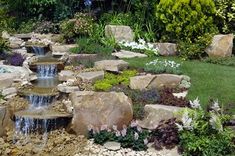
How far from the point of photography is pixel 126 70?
31.0 feet

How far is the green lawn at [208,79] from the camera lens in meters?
8.04

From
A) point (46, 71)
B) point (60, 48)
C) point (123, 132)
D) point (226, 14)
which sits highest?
point (226, 14)

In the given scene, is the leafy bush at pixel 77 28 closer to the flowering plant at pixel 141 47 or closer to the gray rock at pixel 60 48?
the gray rock at pixel 60 48

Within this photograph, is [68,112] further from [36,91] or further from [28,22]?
[28,22]

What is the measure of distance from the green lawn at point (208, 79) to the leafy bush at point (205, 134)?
108 cm

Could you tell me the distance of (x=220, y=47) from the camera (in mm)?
10719

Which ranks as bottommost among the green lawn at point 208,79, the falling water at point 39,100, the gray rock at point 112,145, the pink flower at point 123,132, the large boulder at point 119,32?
the gray rock at point 112,145

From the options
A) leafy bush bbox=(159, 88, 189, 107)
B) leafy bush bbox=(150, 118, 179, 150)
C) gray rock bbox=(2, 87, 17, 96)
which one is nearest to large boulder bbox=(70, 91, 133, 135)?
leafy bush bbox=(150, 118, 179, 150)

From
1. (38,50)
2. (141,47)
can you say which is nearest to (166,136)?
(141,47)

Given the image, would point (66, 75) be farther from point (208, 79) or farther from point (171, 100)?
point (208, 79)

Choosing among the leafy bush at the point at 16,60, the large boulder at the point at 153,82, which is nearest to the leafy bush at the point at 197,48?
the large boulder at the point at 153,82

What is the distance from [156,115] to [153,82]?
51.7 inches

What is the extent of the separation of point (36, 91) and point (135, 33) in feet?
14.5

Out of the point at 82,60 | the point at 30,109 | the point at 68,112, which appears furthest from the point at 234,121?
the point at 82,60
